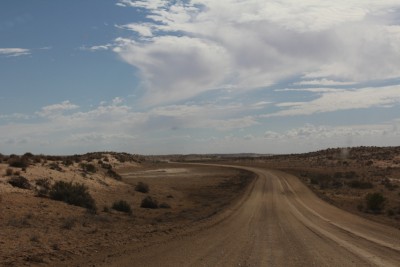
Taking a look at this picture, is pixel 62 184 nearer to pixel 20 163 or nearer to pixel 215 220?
pixel 20 163

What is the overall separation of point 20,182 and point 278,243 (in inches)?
626

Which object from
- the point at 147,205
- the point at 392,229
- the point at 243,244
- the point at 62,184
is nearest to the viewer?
the point at 243,244

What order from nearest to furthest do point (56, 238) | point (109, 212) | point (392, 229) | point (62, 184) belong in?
1. point (56, 238)
2. point (392, 229)
3. point (109, 212)
4. point (62, 184)

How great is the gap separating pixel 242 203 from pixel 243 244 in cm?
1620

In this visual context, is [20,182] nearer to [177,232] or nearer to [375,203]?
[177,232]

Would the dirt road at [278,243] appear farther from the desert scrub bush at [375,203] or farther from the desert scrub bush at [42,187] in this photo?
the desert scrub bush at [42,187]

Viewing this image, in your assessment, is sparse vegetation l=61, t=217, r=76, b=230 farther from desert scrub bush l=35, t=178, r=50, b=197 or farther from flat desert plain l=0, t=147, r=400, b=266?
desert scrub bush l=35, t=178, r=50, b=197

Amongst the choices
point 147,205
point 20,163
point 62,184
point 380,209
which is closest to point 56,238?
point 62,184

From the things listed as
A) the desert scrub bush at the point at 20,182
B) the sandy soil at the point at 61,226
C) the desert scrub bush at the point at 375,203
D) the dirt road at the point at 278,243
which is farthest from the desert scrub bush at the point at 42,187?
the desert scrub bush at the point at 375,203

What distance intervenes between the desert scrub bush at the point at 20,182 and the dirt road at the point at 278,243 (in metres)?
10.8

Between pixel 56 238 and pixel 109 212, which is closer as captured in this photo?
pixel 56 238

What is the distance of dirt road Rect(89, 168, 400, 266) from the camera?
40.9 ft

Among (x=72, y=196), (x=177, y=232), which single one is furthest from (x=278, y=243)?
(x=72, y=196)

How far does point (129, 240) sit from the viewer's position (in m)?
16.4
